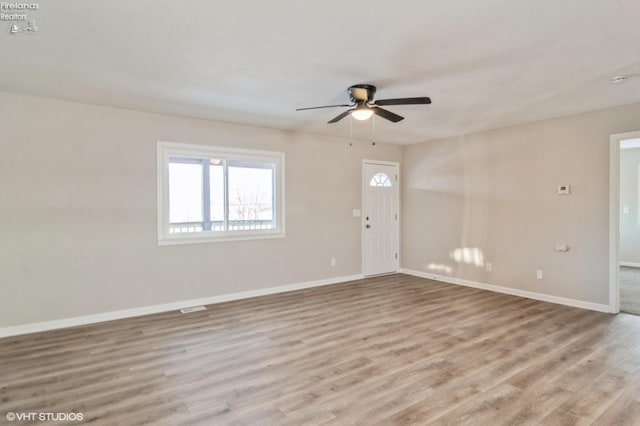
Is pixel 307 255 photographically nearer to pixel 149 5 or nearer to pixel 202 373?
pixel 202 373

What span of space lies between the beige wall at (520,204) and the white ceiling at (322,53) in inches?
25.8

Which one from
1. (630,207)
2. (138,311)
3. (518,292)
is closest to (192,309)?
(138,311)

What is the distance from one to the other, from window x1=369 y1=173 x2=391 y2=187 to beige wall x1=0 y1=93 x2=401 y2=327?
6.05ft

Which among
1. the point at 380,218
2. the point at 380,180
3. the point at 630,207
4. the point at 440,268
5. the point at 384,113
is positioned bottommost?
the point at 440,268

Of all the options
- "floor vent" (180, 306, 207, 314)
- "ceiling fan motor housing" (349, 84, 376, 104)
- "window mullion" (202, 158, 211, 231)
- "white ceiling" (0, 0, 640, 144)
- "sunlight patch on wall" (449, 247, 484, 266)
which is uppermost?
"white ceiling" (0, 0, 640, 144)

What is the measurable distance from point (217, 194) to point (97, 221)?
152cm

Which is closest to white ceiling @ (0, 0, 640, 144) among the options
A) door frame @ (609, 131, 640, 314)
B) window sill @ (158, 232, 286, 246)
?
door frame @ (609, 131, 640, 314)

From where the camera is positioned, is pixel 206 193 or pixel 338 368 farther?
pixel 206 193

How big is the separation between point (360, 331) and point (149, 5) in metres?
3.39

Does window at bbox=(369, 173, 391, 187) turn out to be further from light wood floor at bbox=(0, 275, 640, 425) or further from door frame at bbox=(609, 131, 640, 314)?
door frame at bbox=(609, 131, 640, 314)

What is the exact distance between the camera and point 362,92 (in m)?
3.43

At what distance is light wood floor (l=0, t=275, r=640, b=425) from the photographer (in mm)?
2314

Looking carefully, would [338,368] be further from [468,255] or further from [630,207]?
[630,207]

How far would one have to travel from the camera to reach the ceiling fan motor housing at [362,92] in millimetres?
3418
